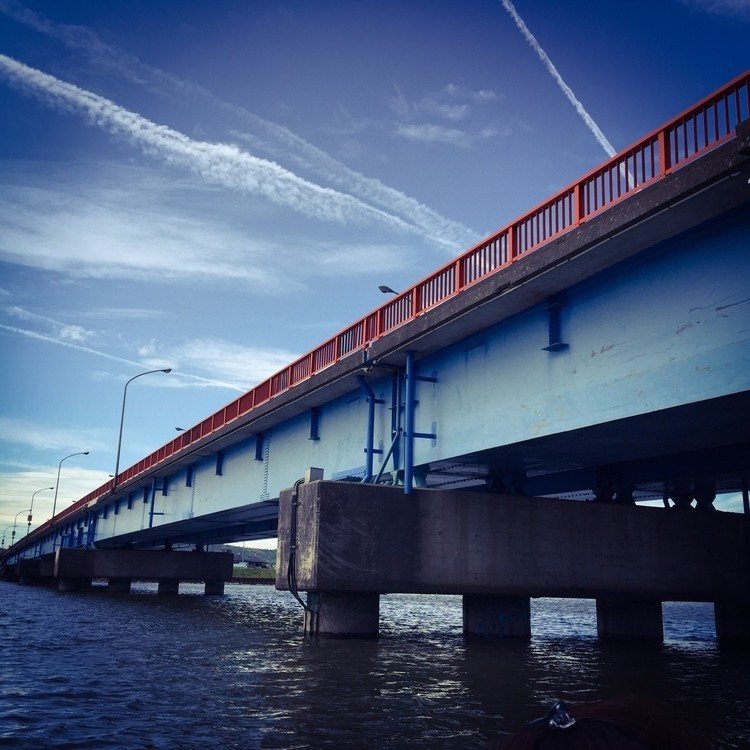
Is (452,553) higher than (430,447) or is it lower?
lower

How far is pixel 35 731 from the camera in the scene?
30.5ft

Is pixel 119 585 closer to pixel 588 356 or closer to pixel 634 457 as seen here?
pixel 634 457

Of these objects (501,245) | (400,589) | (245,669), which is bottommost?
(245,669)

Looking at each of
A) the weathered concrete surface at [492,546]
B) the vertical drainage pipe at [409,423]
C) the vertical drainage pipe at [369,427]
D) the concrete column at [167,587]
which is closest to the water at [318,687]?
the weathered concrete surface at [492,546]

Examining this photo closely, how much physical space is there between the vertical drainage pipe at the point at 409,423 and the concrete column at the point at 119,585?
156 ft

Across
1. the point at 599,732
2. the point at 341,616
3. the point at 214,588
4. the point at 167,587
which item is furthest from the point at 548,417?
the point at 167,587

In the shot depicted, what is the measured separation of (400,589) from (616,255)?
30.8ft

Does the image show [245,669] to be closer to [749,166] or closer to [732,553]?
[749,166]

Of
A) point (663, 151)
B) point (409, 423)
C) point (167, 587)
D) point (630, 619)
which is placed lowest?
point (167, 587)

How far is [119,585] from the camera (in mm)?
61625

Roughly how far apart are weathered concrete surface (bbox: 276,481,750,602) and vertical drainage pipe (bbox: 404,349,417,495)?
1.30 ft

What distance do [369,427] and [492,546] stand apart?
450 cm

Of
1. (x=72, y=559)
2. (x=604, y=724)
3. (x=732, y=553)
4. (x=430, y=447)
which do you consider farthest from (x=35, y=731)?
(x=72, y=559)

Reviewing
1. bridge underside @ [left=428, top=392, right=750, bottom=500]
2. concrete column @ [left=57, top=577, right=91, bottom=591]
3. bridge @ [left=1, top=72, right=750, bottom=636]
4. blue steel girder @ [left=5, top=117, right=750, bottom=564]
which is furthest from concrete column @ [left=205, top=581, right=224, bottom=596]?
blue steel girder @ [left=5, top=117, right=750, bottom=564]
